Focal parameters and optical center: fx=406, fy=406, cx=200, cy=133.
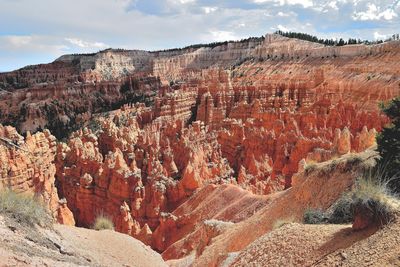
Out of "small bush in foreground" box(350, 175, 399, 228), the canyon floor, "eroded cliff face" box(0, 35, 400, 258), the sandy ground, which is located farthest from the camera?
"eroded cliff face" box(0, 35, 400, 258)

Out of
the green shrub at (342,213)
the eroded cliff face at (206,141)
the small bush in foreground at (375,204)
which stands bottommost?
the eroded cliff face at (206,141)

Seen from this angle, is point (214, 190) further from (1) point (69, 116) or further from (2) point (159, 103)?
(1) point (69, 116)

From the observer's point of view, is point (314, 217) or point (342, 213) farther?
point (314, 217)

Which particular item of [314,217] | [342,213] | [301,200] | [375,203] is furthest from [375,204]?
[301,200]

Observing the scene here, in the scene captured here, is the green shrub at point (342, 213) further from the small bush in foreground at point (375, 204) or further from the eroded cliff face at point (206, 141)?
the eroded cliff face at point (206, 141)

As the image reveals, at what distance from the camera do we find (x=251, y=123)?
39938 millimetres

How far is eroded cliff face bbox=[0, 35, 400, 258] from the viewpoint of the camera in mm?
23875

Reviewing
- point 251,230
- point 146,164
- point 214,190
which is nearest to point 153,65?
point 146,164

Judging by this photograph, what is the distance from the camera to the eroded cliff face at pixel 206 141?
23.9 m

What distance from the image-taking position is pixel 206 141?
3747cm

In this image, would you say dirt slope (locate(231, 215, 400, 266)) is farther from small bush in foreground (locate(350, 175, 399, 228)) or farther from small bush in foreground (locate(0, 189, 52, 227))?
small bush in foreground (locate(0, 189, 52, 227))

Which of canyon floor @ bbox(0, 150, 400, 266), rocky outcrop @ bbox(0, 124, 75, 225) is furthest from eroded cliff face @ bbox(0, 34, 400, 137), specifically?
canyon floor @ bbox(0, 150, 400, 266)

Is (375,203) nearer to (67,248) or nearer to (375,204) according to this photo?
(375,204)

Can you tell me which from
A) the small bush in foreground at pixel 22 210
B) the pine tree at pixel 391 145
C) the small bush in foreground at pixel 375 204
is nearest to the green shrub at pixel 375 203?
the small bush in foreground at pixel 375 204
